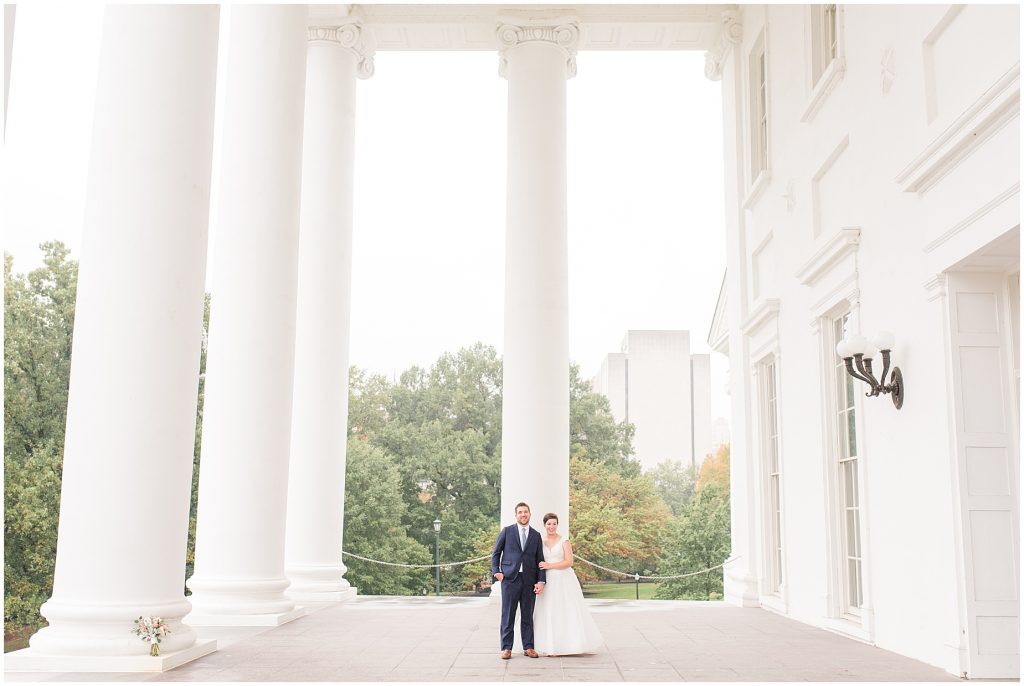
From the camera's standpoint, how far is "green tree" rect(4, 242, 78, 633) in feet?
294

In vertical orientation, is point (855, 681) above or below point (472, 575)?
above

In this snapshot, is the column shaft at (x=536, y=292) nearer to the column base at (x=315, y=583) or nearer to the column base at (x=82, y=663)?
the column base at (x=315, y=583)

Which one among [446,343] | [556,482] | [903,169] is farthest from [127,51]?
[446,343]

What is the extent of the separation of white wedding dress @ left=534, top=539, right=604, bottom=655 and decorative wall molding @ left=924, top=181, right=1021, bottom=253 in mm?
15481

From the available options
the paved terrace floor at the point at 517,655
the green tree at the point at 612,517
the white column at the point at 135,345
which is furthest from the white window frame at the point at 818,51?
the green tree at the point at 612,517

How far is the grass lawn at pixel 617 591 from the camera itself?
156 metres

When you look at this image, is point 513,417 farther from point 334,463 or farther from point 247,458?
point 247,458

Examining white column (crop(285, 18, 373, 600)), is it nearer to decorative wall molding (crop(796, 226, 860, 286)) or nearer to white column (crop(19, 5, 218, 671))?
white column (crop(19, 5, 218, 671))

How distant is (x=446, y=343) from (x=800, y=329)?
157 metres

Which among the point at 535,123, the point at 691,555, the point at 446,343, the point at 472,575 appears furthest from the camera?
the point at 446,343

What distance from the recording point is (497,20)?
5875cm

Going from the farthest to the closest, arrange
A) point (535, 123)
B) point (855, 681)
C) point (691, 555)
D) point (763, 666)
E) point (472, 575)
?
point (691, 555) < point (472, 575) < point (535, 123) < point (763, 666) < point (855, 681)

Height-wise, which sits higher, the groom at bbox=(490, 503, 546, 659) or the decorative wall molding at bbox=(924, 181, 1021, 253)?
the decorative wall molding at bbox=(924, 181, 1021, 253)

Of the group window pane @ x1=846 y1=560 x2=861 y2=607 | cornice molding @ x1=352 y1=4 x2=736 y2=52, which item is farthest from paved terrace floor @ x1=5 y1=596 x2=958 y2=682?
cornice molding @ x1=352 y1=4 x2=736 y2=52
